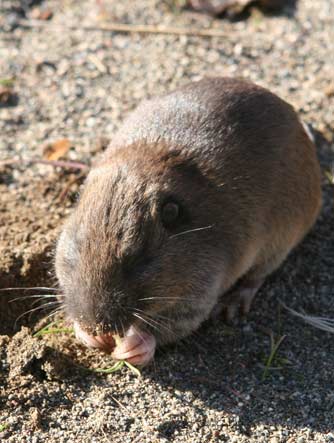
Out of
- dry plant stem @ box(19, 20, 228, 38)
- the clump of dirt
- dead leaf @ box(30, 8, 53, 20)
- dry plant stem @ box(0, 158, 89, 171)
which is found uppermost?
dead leaf @ box(30, 8, 53, 20)

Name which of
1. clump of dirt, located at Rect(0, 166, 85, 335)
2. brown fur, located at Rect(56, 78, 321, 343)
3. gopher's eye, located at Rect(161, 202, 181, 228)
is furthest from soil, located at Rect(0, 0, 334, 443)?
gopher's eye, located at Rect(161, 202, 181, 228)

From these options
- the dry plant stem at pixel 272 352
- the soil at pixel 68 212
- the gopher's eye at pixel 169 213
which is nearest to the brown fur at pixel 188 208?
the gopher's eye at pixel 169 213

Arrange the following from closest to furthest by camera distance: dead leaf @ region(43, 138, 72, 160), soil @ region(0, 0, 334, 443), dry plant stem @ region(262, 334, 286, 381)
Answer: soil @ region(0, 0, 334, 443) < dry plant stem @ region(262, 334, 286, 381) < dead leaf @ region(43, 138, 72, 160)

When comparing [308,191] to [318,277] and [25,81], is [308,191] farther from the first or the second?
[25,81]

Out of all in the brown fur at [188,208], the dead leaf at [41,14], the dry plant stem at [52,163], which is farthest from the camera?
the dead leaf at [41,14]

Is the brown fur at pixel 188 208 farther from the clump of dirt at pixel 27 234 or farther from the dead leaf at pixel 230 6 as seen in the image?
the dead leaf at pixel 230 6

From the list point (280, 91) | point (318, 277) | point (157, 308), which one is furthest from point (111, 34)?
point (157, 308)

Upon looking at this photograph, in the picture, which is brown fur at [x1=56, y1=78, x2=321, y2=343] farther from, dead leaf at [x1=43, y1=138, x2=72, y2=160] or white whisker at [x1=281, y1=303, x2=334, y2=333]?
dead leaf at [x1=43, y1=138, x2=72, y2=160]
